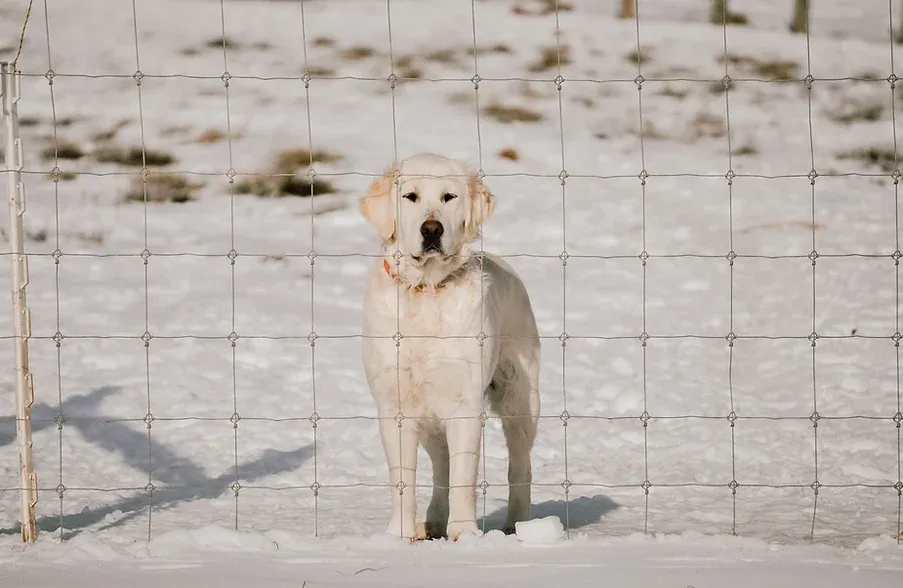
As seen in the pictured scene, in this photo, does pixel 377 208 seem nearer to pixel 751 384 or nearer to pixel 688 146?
pixel 751 384

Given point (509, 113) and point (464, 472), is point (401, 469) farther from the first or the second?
point (509, 113)

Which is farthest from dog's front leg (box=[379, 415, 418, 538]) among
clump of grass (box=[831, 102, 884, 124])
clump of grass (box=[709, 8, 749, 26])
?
clump of grass (box=[709, 8, 749, 26])

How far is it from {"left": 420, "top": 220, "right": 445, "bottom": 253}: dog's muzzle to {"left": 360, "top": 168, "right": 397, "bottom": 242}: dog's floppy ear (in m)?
0.23

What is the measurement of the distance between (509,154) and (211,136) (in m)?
3.86

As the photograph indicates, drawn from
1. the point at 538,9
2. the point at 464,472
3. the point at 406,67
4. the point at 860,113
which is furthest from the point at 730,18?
the point at 464,472

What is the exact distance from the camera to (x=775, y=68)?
1870 cm

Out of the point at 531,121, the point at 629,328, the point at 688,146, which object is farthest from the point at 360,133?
the point at 629,328

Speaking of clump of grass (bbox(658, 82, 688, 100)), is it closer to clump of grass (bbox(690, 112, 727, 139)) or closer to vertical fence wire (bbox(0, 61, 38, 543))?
clump of grass (bbox(690, 112, 727, 139))

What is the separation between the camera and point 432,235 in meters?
4.54

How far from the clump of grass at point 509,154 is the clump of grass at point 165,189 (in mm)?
3695

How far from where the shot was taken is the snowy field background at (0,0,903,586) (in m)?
4.78

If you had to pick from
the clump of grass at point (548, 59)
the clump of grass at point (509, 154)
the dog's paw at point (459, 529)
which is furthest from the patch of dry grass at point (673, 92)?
the dog's paw at point (459, 529)

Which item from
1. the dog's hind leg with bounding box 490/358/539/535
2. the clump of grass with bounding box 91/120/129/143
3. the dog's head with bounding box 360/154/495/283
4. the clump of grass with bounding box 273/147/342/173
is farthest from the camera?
the clump of grass with bounding box 91/120/129/143

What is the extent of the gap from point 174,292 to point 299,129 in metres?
5.87
